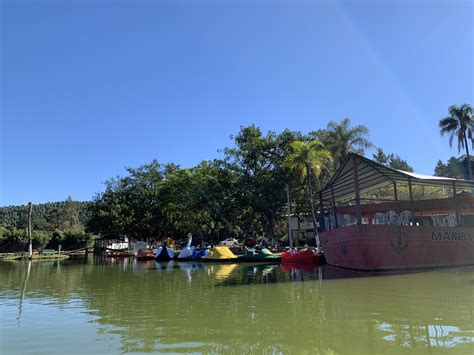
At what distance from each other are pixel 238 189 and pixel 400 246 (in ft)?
91.1

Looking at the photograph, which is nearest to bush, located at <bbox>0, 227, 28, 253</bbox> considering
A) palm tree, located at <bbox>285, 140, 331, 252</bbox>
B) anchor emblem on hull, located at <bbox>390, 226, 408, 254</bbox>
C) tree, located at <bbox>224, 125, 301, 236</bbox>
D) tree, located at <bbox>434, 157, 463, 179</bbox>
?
tree, located at <bbox>224, 125, 301, 236</bbox>

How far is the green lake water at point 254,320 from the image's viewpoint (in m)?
7.34

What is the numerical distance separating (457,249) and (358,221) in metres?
7.37

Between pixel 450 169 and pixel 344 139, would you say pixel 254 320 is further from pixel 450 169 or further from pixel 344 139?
pixel 450 169

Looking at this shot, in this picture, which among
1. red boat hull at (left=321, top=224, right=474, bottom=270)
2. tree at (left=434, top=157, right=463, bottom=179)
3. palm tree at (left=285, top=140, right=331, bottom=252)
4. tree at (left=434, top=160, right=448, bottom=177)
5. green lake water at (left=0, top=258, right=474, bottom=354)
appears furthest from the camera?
tree at (left=434, top=160, right=448, bottom=177)

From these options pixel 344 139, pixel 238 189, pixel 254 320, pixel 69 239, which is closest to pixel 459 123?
pixel 344 139

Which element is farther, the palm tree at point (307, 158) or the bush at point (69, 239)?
the bush at point (69, 239)

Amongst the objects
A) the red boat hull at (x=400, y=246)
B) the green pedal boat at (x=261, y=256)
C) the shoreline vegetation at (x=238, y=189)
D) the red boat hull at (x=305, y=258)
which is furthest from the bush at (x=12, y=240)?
the red boat hull at (x=400, y=246)

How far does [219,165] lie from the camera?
164 ft

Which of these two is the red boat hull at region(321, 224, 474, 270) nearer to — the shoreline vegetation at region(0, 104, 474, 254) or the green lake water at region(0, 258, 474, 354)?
the green lake water at region(0, 258, 474, 354)

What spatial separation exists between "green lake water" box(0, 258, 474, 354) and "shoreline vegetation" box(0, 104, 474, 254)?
24380 millimetres

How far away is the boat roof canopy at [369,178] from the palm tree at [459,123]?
82.0 feet

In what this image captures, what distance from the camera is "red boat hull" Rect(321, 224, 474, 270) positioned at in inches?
781

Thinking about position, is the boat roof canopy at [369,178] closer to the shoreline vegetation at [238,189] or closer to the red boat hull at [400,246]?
the red boat hull at [400,246]
